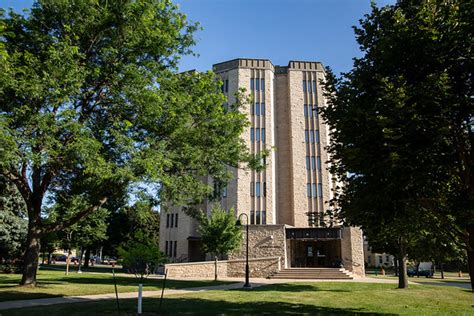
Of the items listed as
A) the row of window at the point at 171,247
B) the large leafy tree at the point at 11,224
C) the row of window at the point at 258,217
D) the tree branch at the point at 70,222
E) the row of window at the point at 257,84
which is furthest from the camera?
the row of window at the point at 257,84

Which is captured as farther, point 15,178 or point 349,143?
point 15,178

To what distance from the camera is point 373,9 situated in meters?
12.5

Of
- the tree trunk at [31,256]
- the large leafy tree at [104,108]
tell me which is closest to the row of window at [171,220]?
the large leafy tree at [104,108]

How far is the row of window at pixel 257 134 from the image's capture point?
43781 mm

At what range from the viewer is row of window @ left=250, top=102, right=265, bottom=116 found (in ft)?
146

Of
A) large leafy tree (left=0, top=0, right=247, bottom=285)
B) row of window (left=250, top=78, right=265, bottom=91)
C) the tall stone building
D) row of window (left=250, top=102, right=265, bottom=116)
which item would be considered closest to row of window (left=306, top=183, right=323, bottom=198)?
the tall stone building

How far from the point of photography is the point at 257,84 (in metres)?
45.4

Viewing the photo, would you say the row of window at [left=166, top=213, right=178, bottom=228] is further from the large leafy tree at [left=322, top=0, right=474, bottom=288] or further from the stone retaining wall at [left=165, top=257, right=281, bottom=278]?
the large leafy tree at [left=322, top=0, right=474, bottom=288]

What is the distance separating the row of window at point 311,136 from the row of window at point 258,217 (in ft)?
35.5

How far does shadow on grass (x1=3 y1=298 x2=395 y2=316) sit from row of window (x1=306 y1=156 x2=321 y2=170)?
103 feet

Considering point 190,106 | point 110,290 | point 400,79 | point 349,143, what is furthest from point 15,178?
point 400,79

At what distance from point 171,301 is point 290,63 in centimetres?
3870

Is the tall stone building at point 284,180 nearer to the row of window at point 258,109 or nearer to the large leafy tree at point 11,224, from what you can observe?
the row of window at point 258,109

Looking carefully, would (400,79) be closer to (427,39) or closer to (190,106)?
(427,39)
